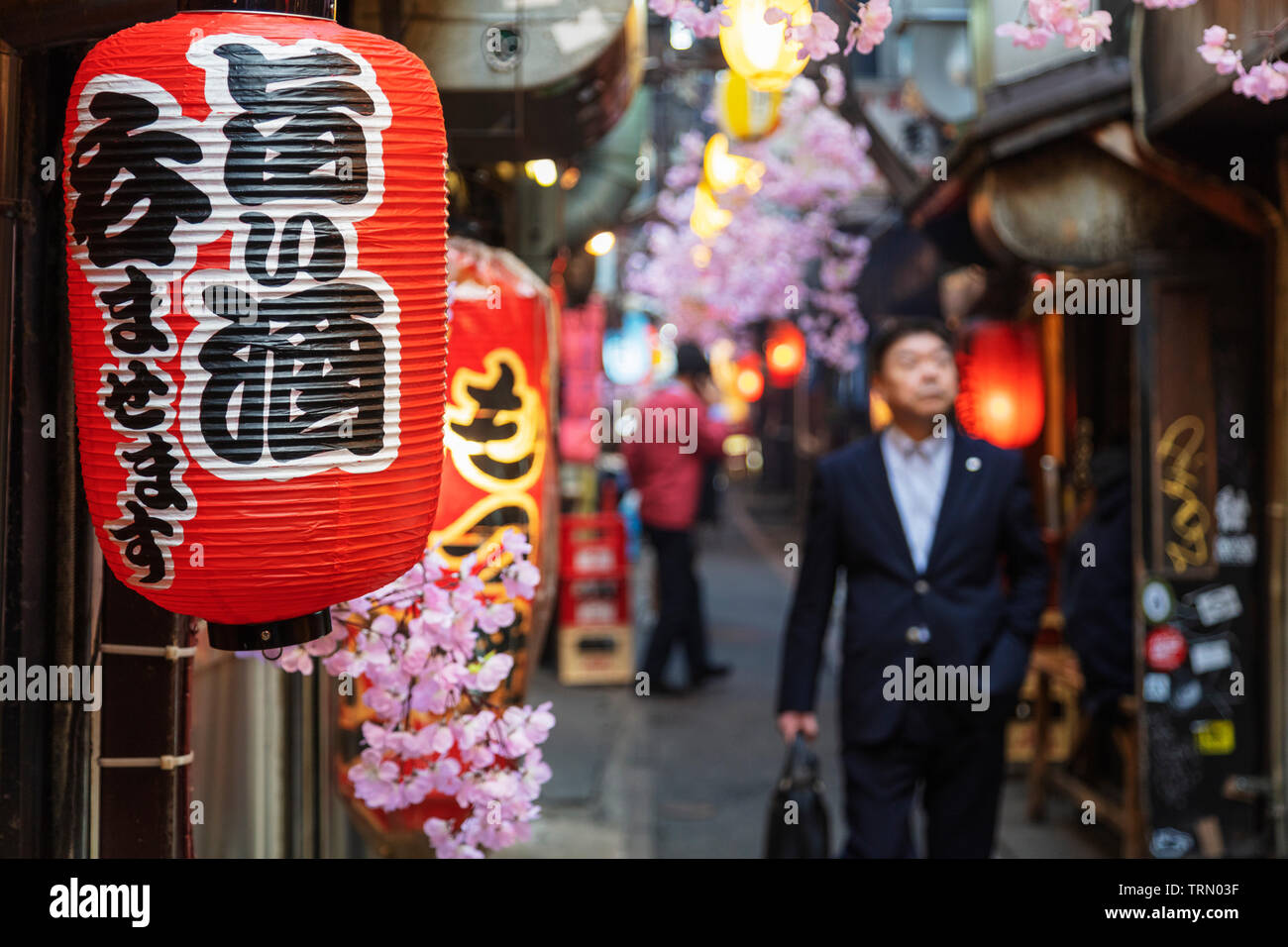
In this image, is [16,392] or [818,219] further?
[818,219]

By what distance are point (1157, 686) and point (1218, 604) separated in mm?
523

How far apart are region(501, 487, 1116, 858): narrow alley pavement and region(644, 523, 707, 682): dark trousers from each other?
408 mm

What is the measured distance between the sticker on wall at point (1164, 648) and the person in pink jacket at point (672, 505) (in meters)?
5.96

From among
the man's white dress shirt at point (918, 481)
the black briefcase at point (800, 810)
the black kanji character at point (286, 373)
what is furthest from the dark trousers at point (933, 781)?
the black kanji character at point (286, 373)

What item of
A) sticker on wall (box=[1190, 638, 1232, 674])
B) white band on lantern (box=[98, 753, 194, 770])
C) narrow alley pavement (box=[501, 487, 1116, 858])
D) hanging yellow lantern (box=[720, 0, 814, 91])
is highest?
hanging yellow lantern (box=[720, 0, 814, 91])

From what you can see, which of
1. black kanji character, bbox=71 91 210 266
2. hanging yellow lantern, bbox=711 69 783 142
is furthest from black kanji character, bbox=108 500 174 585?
hanging yellow lantern, bbox=711 69 783 142

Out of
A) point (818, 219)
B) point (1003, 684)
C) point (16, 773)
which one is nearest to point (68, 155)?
point (16, 773)

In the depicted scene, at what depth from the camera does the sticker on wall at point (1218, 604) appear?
20.9 feet

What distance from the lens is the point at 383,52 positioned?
2744mm

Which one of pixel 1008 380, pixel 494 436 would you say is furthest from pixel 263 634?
pixel 1008 380

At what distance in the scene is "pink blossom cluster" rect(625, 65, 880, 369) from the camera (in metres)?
16.6

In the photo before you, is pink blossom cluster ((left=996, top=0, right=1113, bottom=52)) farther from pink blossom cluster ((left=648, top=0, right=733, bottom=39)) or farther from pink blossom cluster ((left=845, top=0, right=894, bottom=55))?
pink blossom cluster ((left=648, top=0, right=733, bottom=39))
